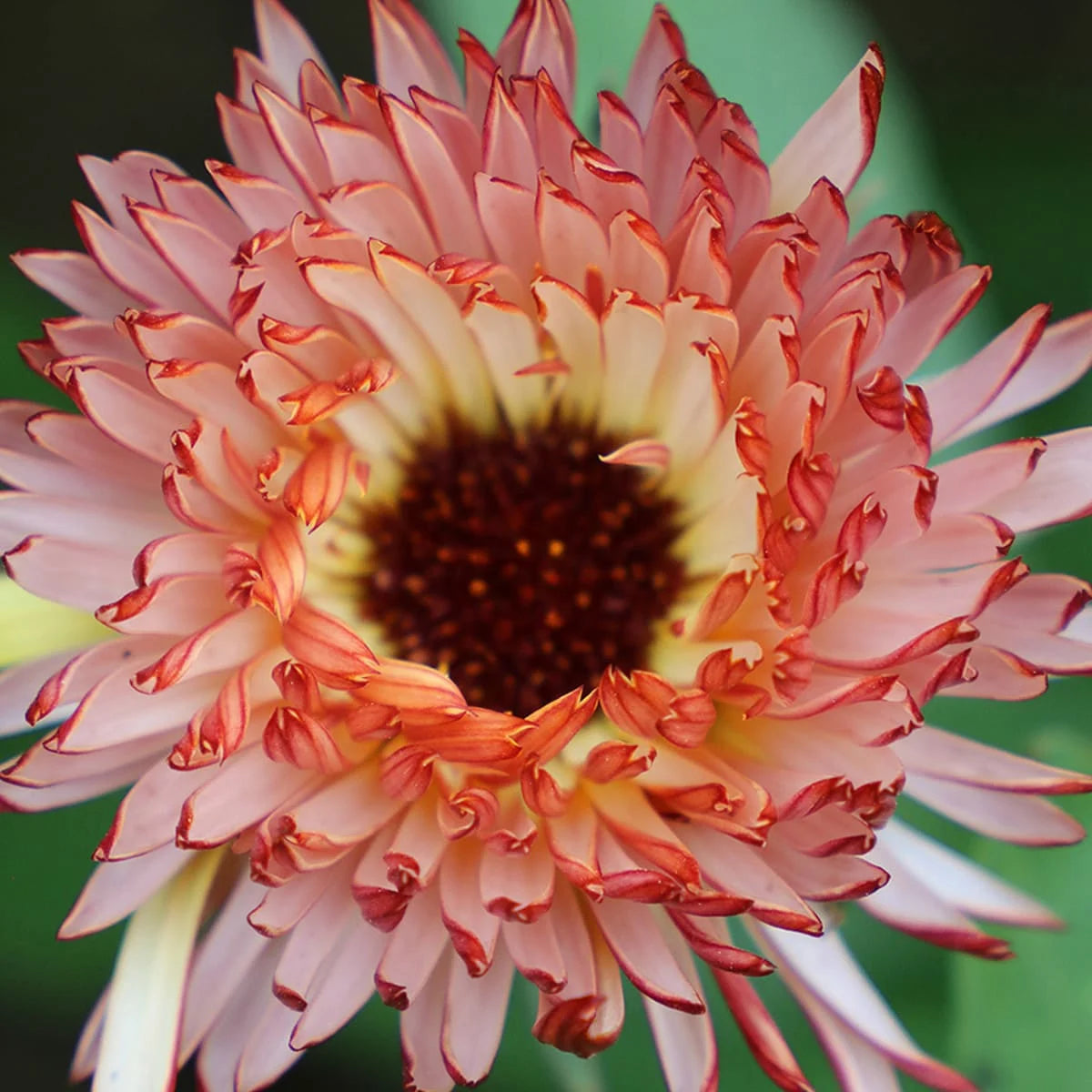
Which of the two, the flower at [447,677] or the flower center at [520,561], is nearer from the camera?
the flower at [447,677]

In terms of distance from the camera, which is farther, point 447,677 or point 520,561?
point 520,561

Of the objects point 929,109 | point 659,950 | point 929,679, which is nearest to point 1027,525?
point 929,679

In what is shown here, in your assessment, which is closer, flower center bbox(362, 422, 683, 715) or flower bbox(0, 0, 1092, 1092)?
flower bbox(0, 0, 1092, 1092)

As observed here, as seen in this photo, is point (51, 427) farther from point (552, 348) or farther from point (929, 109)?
point (929, 109)
